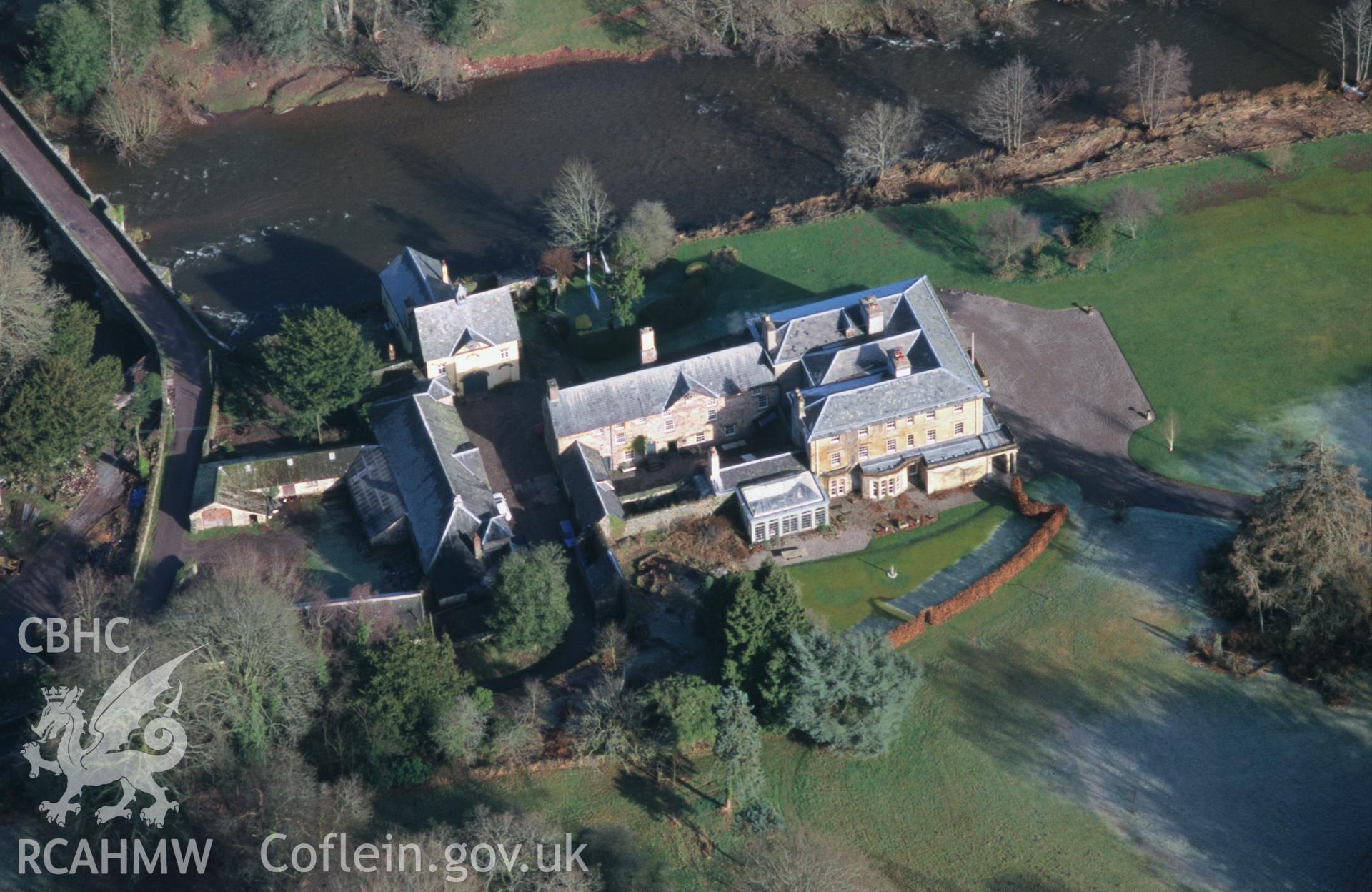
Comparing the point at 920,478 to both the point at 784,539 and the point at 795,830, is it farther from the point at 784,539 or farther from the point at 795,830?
the point at 795,830

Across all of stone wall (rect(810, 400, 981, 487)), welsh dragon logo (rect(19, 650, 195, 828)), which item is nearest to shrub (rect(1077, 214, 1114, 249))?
stone wall (rect(810, 400, 981, 487))

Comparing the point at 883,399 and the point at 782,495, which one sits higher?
the point at 883,399

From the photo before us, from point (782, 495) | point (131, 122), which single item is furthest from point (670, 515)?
point (131, 122)

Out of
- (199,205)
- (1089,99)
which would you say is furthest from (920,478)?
(199,205)

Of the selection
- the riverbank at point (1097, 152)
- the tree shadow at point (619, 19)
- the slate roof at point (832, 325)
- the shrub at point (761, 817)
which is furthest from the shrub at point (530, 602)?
the tree shadow at point (619, 19)

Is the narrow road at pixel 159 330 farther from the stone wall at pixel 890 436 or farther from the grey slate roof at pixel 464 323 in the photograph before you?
the stone wall at pixel 890 436

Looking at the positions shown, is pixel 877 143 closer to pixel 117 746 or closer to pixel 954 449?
pixel 954 449
